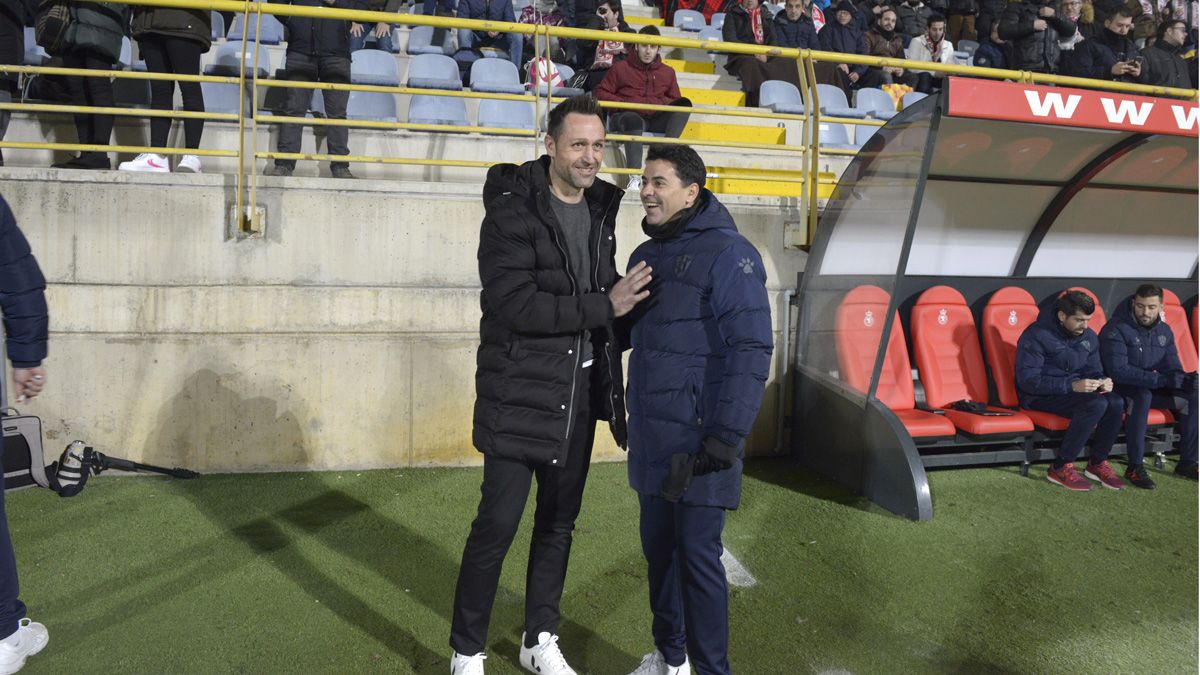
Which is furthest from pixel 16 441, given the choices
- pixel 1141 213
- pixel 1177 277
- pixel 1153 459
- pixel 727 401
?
pixel 1177 277

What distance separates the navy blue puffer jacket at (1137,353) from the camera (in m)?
6.60

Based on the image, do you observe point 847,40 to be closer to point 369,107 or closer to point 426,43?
point 426,43

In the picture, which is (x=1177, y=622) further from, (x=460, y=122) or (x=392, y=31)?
(x=392, y=31)

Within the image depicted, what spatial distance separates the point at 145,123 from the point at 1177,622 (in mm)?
7126

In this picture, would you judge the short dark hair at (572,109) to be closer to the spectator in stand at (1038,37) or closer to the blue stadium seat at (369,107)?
the blue stadium seat at (369,107)

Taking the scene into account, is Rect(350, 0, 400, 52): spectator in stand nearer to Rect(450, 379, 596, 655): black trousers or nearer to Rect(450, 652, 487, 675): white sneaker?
Rect(450, 379, 596, 655): black trousers

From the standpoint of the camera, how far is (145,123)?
6.92 m

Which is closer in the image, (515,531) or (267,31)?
(515,531)

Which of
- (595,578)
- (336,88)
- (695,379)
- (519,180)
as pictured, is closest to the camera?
(695,379)

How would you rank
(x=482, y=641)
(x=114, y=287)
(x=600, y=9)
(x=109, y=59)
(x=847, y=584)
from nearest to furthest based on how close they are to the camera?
(x=482, y=641) → (x=847, y=584) → (x=114, y=287) → (x=109, y=59) → (x=600, y=9)

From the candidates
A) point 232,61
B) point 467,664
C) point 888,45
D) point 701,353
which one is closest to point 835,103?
point 888,45

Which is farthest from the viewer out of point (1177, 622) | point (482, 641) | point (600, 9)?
point (600, 9)

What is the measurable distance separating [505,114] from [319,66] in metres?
1.75

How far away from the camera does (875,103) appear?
32.1 ft
